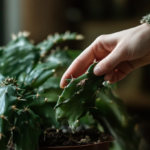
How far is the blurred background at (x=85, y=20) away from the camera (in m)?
1.11

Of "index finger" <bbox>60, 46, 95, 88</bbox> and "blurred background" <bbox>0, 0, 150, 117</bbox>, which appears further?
"blurred background" <bbox>0, 0, 150, 117</bbox>

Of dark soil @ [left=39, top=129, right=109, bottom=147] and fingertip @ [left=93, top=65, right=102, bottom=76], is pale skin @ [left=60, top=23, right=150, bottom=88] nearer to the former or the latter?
fingertip @ [left=93, top=65, right=102, bottom=76]

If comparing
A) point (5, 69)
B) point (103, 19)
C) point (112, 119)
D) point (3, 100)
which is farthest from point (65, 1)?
point (3, 100)

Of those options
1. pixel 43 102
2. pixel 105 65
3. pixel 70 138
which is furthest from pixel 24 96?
pixel 105 65

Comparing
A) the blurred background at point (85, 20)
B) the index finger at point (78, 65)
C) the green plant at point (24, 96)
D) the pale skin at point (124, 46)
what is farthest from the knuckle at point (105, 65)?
the blurred background at point (85, 20)

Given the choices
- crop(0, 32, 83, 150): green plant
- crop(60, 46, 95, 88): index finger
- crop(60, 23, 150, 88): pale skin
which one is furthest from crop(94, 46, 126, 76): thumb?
crop(0, 32, 83, 150): green plant

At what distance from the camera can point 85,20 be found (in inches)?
60.2

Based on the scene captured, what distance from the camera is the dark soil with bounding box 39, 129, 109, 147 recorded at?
0.76m

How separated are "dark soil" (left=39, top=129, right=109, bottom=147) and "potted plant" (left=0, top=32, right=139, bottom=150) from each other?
0.03 metres

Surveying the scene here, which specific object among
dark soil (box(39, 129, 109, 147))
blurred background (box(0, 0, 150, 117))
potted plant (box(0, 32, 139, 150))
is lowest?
dark soil (box(39, 129, 109, 147))

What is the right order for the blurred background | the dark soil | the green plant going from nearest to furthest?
the green plant → the dark soil → the blurred background

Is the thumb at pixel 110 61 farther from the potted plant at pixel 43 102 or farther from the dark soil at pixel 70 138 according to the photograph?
the dark soil at pixel 70 138

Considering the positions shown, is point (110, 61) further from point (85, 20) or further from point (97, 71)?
point (85, 20)

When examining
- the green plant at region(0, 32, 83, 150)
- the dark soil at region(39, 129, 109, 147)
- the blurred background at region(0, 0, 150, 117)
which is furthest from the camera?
the blurred background at region(0, 0, 150, 117)
